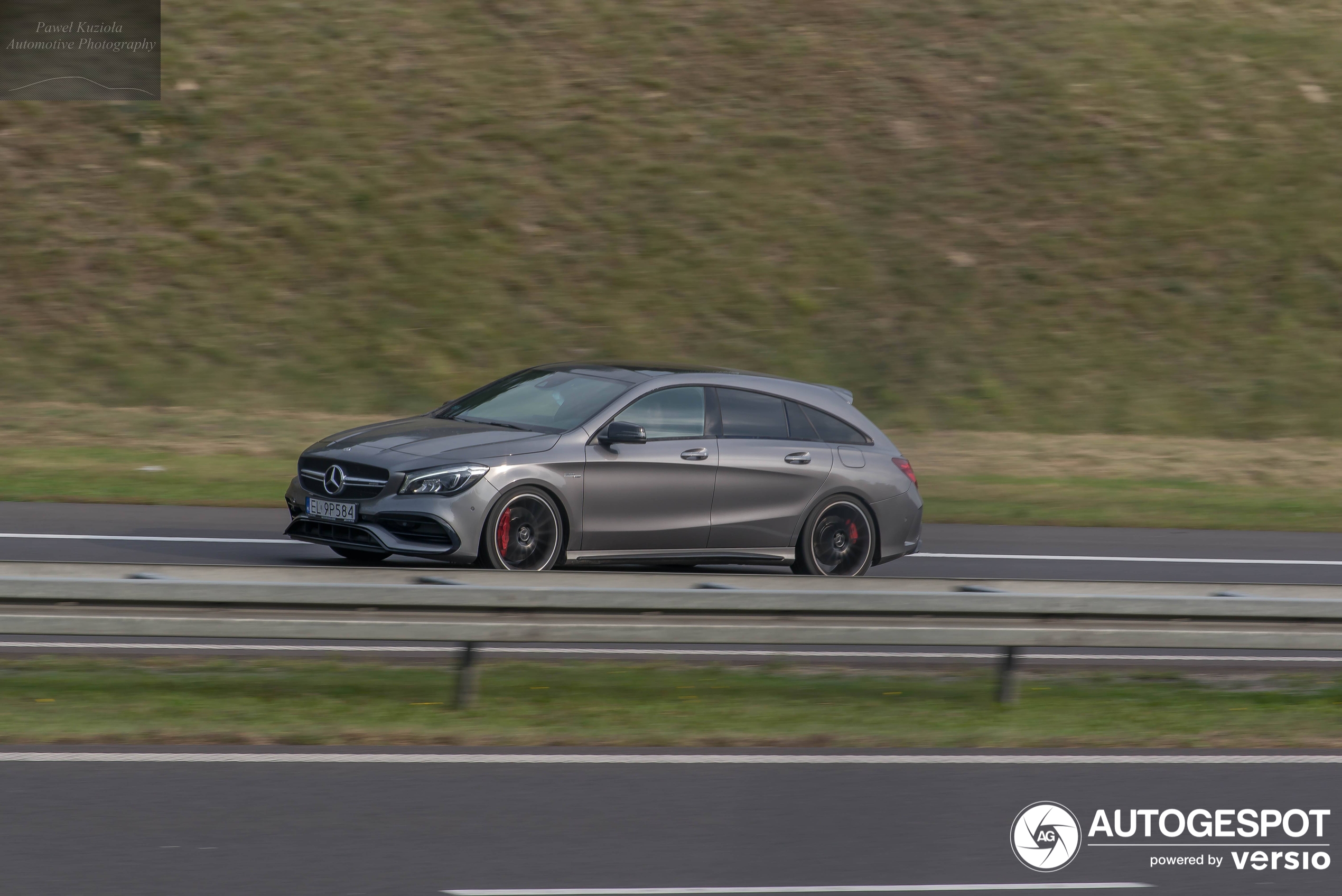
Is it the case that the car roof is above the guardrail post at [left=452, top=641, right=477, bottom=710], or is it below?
above

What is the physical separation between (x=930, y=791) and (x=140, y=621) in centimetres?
349

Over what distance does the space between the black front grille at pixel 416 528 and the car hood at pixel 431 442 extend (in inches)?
13.8

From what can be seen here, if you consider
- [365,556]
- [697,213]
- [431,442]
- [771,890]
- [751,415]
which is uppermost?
[697,213]

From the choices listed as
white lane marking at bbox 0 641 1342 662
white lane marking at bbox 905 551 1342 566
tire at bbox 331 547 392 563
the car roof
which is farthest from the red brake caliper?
white lane marking at bbox 905 551 1342 566

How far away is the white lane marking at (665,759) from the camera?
6.51 metres

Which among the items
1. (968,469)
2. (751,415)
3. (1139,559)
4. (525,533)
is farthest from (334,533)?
(968,469)

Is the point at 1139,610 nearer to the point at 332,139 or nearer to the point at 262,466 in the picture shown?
the point at 262,466

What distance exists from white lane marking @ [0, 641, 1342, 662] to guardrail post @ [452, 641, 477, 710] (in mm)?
1051

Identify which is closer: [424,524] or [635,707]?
[635,707]

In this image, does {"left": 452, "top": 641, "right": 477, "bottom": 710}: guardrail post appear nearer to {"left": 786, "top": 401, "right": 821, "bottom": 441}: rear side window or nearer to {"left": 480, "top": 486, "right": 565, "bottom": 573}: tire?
{"left": 480, "top": 486, "right": 565, "bottom": 573}: tire

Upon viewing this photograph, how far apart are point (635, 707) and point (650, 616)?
1.51ft

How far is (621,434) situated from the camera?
437 inches

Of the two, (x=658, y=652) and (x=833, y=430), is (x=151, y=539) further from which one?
(x=833, y=430)

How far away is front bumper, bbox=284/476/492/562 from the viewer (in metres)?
10.4
